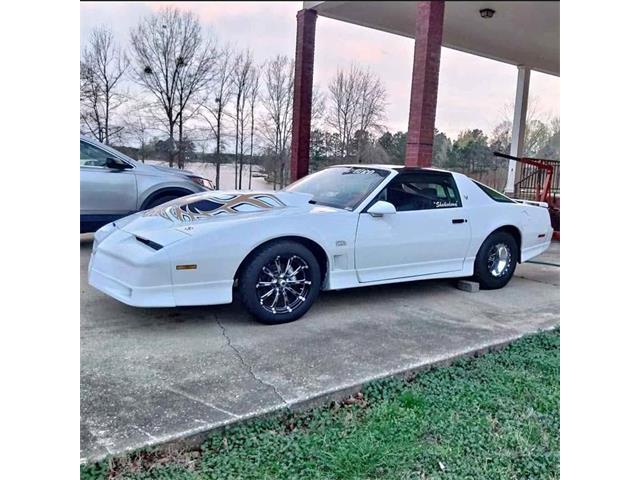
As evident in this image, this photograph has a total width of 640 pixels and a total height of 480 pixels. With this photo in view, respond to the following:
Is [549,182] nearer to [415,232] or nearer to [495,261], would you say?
[495,261]

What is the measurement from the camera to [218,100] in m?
5.36

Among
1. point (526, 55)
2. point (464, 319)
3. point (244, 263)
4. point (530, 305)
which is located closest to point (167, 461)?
point (244, 263)

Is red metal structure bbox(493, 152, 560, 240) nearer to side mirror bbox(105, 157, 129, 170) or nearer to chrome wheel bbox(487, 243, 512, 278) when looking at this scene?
chrome wheel bbox(487, 243, 512, 278)

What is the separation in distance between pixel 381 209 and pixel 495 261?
173 cm

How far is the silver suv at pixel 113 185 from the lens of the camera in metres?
5.78

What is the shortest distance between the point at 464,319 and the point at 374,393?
62.6 inches

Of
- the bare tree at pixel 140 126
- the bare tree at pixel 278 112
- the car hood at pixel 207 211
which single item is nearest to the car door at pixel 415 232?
the car hood at pixel 207 211

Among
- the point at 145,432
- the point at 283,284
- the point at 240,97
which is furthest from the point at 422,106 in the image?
the point at 145,432

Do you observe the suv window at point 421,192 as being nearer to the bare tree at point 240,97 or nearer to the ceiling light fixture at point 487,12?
the bare tree at point 240,97

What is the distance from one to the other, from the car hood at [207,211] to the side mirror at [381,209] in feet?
1.70

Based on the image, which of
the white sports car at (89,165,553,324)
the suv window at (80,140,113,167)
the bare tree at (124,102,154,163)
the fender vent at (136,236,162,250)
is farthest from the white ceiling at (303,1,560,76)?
the suv window at (80,140,113,167)

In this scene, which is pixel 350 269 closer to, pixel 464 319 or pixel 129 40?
pixel 464 319

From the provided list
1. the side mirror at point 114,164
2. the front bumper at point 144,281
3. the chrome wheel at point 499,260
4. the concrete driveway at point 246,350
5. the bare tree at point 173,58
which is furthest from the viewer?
the side mirror at point 114,164

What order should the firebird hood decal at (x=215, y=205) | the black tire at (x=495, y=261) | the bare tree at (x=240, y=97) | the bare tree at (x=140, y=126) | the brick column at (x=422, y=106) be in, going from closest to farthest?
the bare tree at (x=240, y=97) → the firebird hood decal at (x=215, y=205) → the black tire at (x=495, y=261) → the bare tree at (x=140, y=126) → the brick column at (x=422, y=106)
